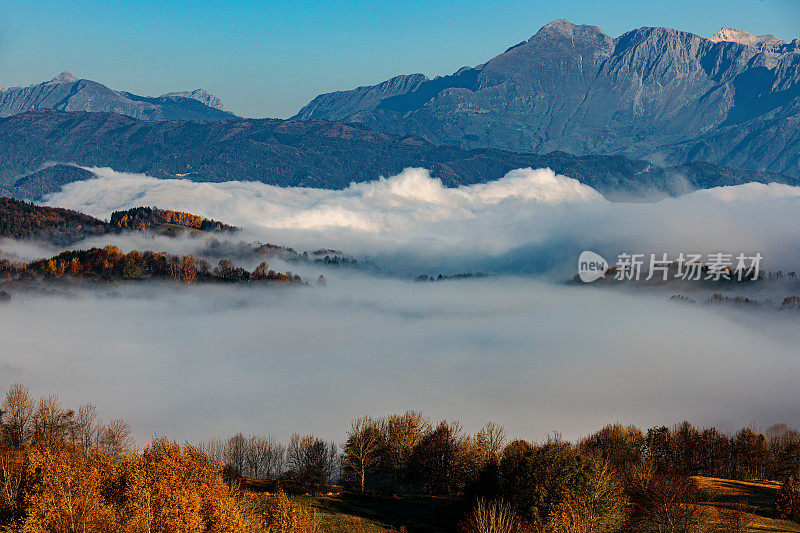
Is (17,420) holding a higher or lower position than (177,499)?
lower

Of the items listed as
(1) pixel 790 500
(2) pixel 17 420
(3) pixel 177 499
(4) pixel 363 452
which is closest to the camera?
(3) pixel 177 499

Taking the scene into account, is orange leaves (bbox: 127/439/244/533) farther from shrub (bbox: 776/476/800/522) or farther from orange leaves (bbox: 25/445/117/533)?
shrub (bbox: 776/476/800/522)

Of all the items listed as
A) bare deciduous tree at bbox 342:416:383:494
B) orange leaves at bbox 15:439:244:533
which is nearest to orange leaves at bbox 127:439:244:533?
orange leaves at bbox 15:439:244:533

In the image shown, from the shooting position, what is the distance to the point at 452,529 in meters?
101

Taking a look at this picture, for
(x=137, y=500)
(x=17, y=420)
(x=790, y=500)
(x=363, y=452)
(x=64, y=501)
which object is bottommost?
(x=363, y=452)

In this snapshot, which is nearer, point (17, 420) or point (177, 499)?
point (177, 499)

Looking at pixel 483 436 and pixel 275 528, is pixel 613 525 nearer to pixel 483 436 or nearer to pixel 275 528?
pixel 275 528

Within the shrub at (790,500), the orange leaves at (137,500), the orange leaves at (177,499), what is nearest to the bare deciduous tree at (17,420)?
the orange leaves at (137,500)

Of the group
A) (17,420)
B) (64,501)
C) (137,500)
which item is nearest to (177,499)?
(137,500)

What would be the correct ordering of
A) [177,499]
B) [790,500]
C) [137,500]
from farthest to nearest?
1. [790,500]
2. [137,500]
3. [177,499]

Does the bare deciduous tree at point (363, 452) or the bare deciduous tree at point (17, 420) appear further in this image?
the bare deciduous tree at point (17, 420)

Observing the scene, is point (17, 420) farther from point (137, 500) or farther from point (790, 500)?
point (790, 500)

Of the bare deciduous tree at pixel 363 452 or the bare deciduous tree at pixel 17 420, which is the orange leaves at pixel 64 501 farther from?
the bare deciduous tree at pixel 17 420

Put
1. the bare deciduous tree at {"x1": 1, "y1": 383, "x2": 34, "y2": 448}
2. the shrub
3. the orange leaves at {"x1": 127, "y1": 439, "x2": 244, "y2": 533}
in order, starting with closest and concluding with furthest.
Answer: the orange leaves at {"x1": 127, "y1": 439, "x2": 244, "y2": 533} → the shrub → the bare deciduous tree at {"x1": 1, "y1": 383, "x2": 34, "y2": 448}
